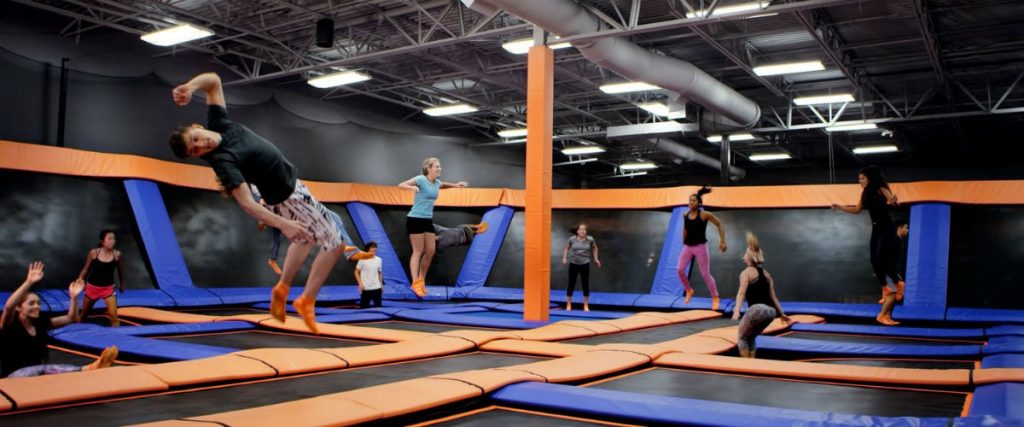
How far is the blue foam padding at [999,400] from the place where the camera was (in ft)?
10.8

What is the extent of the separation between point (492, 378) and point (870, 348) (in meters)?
3.47

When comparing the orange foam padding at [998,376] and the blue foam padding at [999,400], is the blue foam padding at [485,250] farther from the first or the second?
the blue foam padding at [999,400]

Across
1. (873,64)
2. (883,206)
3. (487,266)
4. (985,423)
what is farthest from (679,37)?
(985,423)

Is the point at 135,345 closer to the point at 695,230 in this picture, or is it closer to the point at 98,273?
the point at 98,273

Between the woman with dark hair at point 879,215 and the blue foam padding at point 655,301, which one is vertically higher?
the woman with dark hair at point 879,215

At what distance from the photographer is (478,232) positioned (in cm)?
701

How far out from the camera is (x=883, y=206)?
237 inches

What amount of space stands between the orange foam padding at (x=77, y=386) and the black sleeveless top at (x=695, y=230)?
6.02m

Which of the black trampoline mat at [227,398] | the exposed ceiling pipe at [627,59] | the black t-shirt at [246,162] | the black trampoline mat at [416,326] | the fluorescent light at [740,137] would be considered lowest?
the black trampoline mat at [227,398]

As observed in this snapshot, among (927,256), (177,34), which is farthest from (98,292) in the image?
(927,256)

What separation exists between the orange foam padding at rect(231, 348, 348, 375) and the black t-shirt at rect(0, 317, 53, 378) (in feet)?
3.43

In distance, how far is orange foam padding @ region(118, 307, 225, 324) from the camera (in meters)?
6.96

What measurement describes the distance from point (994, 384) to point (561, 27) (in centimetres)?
508

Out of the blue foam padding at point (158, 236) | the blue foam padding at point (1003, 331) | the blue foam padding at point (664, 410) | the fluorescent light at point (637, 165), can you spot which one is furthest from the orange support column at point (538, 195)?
the fluorescent light at point (637, 165)
